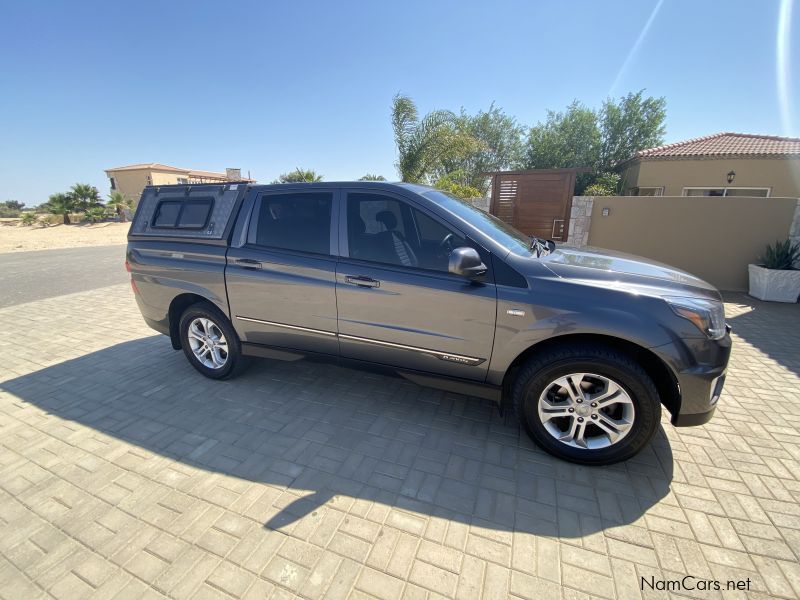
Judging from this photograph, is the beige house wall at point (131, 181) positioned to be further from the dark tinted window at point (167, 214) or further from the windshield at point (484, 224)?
the windshield at point (484, 224)

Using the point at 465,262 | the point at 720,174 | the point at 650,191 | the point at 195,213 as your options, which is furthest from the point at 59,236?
the point at 720,174

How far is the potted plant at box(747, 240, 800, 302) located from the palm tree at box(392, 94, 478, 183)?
332 inches

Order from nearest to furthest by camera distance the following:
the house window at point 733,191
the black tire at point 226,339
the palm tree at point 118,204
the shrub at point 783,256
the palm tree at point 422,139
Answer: the black tire at point 226,339 → the shrub at point 783,256 → the palm tree at point 422,139 → the house window at point 733,191 → the palm tree at point 118,204

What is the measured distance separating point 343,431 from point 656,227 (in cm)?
801

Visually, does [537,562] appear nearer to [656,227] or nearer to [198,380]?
[198,380]

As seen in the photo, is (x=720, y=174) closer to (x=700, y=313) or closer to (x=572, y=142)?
(x=572, y=142)

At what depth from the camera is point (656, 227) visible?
7.48m

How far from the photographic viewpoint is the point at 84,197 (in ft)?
86.2

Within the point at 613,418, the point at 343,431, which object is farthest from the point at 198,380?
the point at 613,418

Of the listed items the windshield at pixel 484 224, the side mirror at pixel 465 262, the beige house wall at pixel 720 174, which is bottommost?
the side mirror at pixel 465 262

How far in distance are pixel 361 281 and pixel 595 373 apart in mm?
1764

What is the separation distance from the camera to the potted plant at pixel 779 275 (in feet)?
20.8

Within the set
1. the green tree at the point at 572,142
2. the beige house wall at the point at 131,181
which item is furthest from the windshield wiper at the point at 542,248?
the beige house wall at the point at 131,181

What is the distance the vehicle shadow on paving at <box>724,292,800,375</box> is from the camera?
167 inches
